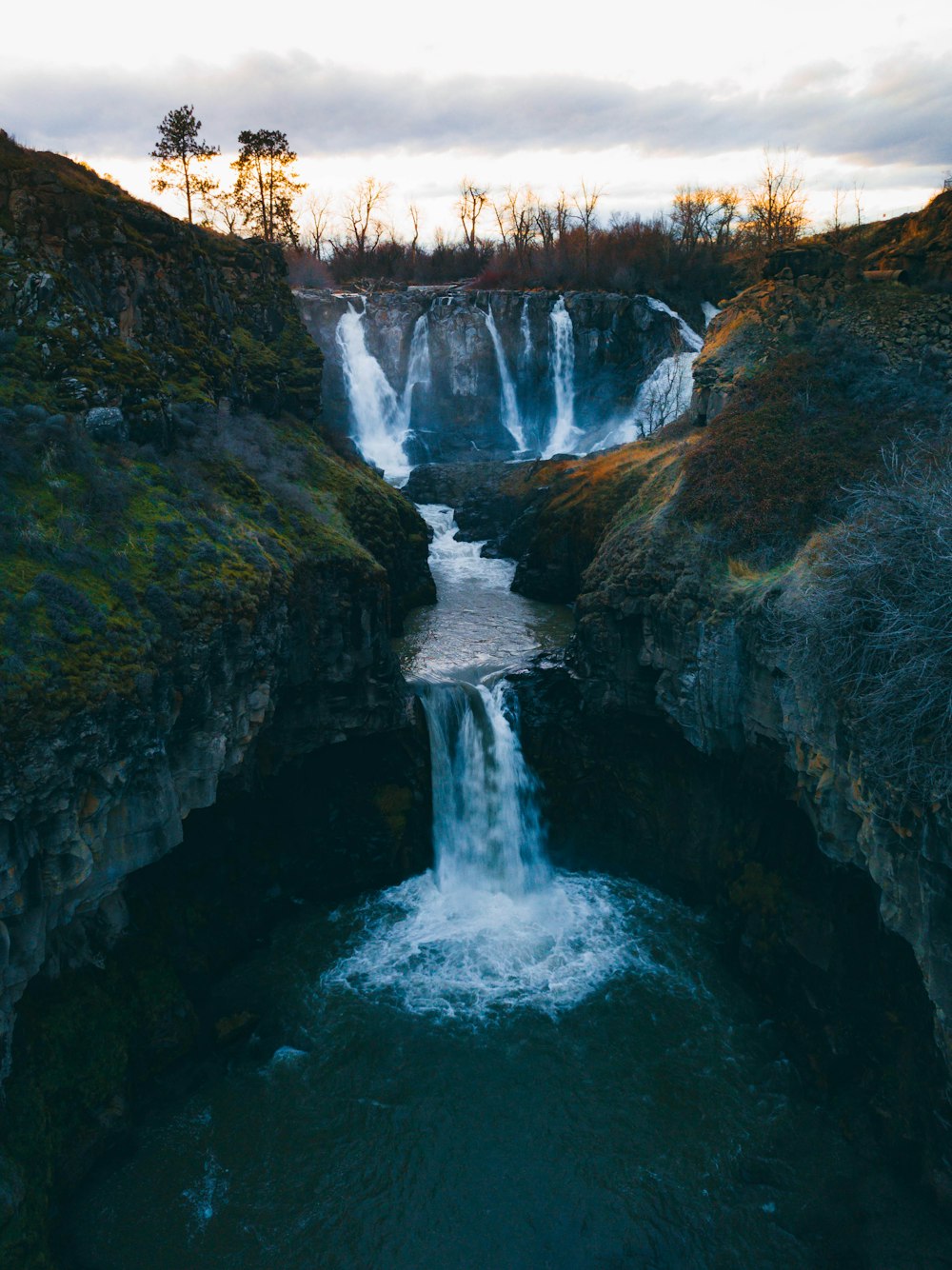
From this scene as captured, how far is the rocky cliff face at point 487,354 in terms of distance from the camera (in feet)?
175

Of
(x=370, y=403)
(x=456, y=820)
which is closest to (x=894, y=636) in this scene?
(x=456, y=820)

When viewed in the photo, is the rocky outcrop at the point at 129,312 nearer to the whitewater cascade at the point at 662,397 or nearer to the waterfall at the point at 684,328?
the whitewater cascade at the point at 662,397

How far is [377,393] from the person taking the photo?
178ft

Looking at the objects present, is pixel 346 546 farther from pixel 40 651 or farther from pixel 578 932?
pixel 578 932

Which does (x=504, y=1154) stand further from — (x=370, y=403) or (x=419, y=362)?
(x=419, y=362)

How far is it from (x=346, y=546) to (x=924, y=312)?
19.9 metres

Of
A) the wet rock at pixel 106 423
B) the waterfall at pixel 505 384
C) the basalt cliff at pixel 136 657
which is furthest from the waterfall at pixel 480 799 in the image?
the waterfall at pixel 505 384

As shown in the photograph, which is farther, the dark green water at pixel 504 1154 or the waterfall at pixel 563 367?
the waterfall at pixel 563 367

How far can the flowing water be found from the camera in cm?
1305

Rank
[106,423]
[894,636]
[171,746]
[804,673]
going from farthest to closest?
1. [106,423]
2. [171,746]
3. [804,673]
4. [894,636]

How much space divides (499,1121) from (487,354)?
50.8 meters

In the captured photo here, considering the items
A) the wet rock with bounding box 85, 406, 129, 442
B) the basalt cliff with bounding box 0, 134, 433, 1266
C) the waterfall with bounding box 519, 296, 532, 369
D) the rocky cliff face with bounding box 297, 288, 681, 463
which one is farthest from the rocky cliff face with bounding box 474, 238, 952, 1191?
the waterfall with bounding box 519, 296, 532, 369

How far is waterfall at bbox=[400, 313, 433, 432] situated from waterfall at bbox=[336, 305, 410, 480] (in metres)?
1.50

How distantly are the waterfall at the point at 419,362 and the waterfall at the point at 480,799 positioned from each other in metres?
37.2
